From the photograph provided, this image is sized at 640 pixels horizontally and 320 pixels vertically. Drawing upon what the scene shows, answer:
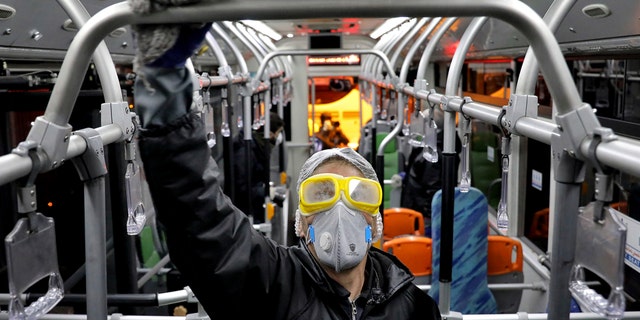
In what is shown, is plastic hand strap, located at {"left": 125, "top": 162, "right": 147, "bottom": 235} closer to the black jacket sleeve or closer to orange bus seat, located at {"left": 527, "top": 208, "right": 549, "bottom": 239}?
the black jacket sleeve

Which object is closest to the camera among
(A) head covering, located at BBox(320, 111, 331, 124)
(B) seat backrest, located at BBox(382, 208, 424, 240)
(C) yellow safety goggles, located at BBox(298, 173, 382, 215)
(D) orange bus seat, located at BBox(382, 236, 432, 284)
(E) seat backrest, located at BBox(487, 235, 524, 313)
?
(C) yellow safety goggles, located at BBox(298, 173, 382, 215)

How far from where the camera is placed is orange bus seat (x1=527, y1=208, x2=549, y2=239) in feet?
17.3

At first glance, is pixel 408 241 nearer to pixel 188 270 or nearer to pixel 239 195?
pixel 239 195

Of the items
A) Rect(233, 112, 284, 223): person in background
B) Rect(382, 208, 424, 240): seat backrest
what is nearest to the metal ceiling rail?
Rect(233, 112, 284, 223): person in background

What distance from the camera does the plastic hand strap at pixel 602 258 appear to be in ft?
3.25

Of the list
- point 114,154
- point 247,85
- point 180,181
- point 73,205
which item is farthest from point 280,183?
point 180,181

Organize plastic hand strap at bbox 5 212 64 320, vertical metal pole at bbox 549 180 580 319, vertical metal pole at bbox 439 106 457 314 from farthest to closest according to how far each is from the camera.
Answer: vertical metal pole at bbox 439 106 457 314, vertical metal pole at bbox 549 180 580 319, plastic hand strap at bbox 5 212 64 320

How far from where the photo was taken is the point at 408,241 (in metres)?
4.09

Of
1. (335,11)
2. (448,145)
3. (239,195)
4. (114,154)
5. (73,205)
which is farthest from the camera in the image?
(239,195)

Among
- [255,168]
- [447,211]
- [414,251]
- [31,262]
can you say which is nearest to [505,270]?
[414,251]

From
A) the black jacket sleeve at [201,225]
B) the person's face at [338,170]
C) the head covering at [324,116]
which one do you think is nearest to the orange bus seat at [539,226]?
the person's face at [338,170]

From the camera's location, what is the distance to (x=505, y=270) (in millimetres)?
4387

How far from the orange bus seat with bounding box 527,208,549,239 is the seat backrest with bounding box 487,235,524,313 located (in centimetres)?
101

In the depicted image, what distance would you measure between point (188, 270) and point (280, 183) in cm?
713
